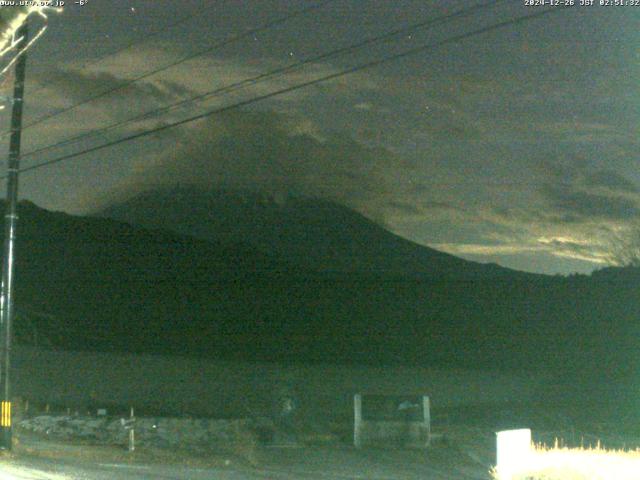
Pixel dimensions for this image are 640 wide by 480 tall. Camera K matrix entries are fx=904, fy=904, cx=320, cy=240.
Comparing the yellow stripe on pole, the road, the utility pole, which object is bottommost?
the road

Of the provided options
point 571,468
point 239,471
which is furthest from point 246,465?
point 571,468

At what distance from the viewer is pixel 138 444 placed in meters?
23.3

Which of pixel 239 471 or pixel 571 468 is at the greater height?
pixel 571 468

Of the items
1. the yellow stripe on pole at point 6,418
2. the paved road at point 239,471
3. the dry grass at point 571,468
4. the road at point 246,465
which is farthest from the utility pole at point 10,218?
the dry grass at point 571,468

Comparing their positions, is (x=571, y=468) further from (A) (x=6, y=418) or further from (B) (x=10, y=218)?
(B) (x=10, y=218)

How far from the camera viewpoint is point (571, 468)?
13375 mm

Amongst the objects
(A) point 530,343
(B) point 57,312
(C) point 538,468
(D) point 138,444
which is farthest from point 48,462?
(B) point 57,312

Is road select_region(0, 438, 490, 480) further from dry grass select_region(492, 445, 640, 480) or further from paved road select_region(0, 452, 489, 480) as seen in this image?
dry grass select_region(492, 445, 640, 480)

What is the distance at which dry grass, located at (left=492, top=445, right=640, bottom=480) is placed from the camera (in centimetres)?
1298

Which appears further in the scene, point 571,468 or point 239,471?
point 239,471

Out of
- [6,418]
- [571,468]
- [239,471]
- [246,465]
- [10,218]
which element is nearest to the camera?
[571,468]

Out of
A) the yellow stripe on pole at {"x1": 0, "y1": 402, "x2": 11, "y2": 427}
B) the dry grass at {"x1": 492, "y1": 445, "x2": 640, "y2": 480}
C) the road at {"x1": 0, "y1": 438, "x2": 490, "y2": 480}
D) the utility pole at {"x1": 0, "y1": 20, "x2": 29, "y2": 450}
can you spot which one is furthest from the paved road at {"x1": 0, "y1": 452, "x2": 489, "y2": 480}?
the dry grass at {"x1": 492, "y1": 445, "x2": 640, "y2": 480}

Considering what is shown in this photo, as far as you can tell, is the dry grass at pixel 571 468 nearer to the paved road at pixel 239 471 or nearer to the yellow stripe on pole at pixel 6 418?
the paved road at pixel 239 471

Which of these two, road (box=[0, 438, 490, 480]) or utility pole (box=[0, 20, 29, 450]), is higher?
utility pole (box=[0, 20, 29, 450])
